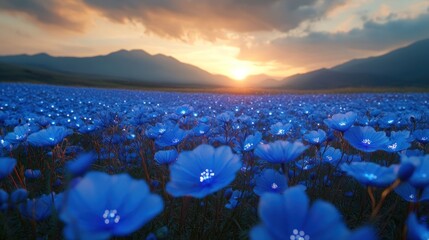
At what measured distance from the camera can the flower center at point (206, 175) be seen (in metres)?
1.13

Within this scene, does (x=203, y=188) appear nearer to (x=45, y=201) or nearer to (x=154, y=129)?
(x=45, y=201)

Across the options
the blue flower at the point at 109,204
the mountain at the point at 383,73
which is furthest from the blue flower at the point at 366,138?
the mountain at the point at 383,73

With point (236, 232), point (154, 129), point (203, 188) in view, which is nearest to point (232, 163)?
point (203, 188)

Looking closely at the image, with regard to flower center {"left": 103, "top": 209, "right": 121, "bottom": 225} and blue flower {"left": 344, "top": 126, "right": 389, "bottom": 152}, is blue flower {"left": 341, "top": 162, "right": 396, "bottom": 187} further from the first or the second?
flower center {"left": 103, "top": 209, "right": 121, "bottom": 225}

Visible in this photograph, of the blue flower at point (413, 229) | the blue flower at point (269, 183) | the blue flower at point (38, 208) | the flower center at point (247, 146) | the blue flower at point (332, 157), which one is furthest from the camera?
the blue flower at point (332, 157)

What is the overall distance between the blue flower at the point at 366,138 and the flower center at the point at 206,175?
83 centimetres

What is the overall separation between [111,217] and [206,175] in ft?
1.38

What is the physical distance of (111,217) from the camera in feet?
2.76

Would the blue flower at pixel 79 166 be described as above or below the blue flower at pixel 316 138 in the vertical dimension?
above

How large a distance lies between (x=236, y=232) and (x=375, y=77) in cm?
15821

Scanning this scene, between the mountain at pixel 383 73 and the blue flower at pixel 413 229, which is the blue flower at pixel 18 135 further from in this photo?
the mountain at pixel 383 73

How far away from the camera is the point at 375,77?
139500 mm

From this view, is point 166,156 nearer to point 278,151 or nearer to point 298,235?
point 278,151

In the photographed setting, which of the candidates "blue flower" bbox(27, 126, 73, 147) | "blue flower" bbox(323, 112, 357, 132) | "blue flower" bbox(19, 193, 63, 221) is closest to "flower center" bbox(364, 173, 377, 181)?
"blue flower" bbox(323, 112, 357, 132)
